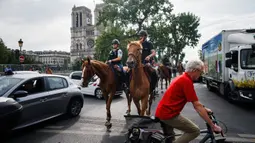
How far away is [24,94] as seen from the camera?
4855 mm

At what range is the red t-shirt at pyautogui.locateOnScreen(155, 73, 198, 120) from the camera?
275cm

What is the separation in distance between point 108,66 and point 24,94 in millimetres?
2499

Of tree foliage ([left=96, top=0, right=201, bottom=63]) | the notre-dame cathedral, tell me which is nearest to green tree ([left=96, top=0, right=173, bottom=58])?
tree foliage ([left=96, top=0, right=201, bottom=63])

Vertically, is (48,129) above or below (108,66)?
below

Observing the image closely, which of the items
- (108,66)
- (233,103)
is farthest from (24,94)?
(233,103)

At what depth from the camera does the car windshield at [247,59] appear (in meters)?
8.18

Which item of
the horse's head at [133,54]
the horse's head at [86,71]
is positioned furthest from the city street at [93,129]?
the horse's head at [133,54]

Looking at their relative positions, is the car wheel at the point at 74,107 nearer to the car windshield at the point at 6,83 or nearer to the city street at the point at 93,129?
the city street at the point at 93,129

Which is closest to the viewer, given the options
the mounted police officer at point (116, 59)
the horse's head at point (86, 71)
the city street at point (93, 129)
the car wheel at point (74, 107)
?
the city street at point (93, 129)

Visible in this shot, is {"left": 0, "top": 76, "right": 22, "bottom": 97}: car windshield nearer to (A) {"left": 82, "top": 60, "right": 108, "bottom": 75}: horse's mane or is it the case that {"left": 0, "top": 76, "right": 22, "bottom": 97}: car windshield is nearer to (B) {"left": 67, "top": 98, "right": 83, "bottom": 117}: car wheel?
(A) {"left": 82, "top": 60, "right": 108, "bottom": 75}: horse's mane

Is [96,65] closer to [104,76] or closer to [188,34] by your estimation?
[104,76]

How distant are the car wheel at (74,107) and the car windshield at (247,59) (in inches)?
270

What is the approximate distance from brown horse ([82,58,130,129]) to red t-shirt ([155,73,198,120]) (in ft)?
10.4

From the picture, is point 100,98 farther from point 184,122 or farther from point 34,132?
point 184,122
